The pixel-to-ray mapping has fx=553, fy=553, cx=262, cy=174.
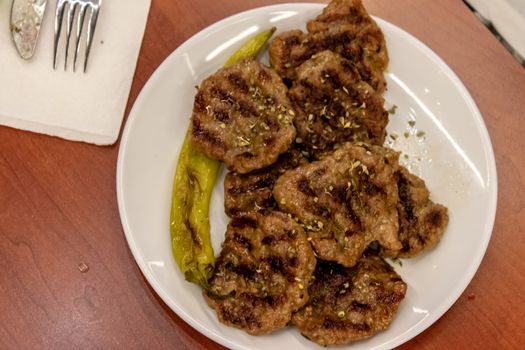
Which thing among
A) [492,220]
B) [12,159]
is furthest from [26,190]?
[492,220]

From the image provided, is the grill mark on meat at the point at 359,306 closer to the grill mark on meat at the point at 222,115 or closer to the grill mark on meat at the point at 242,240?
the grill mark on meat at the point at 242,240

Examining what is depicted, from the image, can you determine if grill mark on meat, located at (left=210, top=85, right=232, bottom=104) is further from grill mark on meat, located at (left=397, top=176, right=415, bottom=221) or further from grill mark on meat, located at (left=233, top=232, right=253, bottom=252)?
grill mark on meat, located at (left=397, top=176, right=415, bottom=221)

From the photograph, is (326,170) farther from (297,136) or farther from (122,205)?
(122,205)

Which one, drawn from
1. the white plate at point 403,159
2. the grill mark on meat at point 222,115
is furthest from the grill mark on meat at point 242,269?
the grill mark on meat at point 222,115

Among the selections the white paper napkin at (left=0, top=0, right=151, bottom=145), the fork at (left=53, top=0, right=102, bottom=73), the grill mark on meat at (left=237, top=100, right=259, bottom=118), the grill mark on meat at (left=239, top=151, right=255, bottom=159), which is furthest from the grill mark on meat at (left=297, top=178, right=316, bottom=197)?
the fork at (left=53, top=0, right=102, bottom=73)

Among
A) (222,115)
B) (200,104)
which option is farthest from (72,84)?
(222,115)
